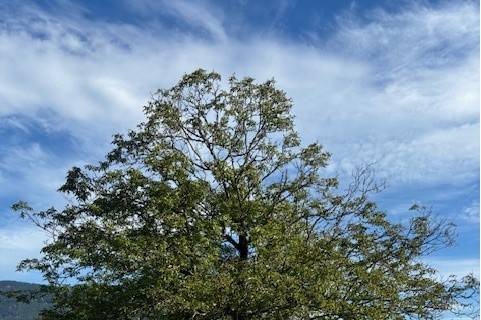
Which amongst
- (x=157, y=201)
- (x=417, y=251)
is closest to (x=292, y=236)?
(x=157, y=201)

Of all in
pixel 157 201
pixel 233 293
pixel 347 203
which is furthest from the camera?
pixel 347 203

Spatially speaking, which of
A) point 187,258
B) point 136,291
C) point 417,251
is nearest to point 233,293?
point 187,258

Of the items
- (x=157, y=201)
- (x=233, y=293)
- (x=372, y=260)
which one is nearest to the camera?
(x=233, y=293)

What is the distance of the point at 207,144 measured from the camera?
29516 millimetres

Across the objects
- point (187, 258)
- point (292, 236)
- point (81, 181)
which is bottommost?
point (187, 258)

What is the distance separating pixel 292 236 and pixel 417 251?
8.16 metres

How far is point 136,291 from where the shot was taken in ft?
75.2

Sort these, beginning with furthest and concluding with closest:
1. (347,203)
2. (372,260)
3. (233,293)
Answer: (347,203) → (372,260) → (233,293)

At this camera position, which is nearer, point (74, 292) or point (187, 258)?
point (187, 258)

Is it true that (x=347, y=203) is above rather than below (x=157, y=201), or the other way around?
above

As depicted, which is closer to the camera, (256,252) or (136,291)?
(136,291)

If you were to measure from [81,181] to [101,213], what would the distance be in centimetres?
289

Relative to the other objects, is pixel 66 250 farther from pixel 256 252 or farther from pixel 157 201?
pixel 256 252

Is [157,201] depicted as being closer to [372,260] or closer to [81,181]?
[81,181]
